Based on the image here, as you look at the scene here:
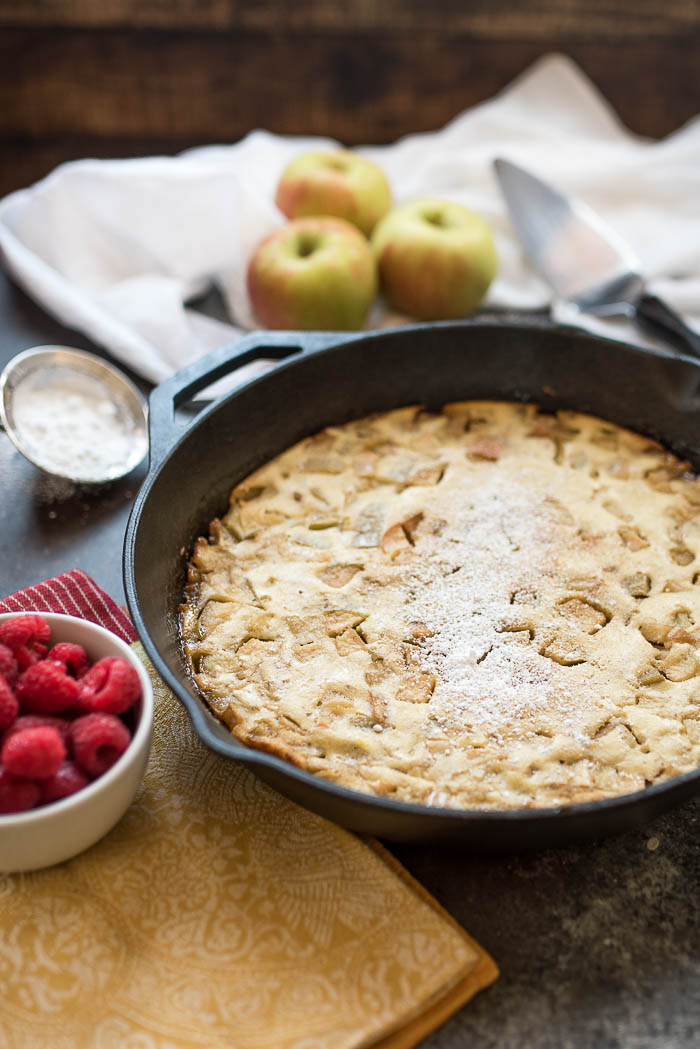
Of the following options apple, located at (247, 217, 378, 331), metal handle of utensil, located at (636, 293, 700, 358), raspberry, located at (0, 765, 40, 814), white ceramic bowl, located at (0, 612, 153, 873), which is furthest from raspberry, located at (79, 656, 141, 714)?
metal handle of utensil, located at (636, 293, 700, 358)

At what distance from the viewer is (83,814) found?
116cm

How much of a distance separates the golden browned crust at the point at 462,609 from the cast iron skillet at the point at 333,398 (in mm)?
37

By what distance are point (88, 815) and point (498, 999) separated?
1.77 feet

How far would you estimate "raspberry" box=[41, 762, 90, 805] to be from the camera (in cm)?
114

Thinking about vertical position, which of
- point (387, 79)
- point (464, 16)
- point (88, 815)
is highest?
point (464, 16)

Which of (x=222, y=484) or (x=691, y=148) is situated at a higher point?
(x=691, y=148)

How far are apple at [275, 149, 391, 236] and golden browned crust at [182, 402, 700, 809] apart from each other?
69cm

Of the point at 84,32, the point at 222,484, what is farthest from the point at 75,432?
the point at 84,32

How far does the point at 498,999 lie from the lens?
1.15 m

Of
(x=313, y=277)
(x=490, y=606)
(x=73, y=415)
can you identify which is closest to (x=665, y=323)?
(x=313, y=277)

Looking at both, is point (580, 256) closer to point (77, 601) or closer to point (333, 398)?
point (333, 398)

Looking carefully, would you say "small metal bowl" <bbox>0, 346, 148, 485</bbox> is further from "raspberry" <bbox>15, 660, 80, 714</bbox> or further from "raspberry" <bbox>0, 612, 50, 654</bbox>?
"raspberry" <bbox>15, 660, 80, 714</bbox>

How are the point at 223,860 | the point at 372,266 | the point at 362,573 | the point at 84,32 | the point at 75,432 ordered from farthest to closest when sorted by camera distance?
the point at 84,32 < the point at 372,266 < the point at 75,432 < the point at 362,573 < the point at 223,860

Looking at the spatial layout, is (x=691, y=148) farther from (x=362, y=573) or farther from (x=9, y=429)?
(x=9, y=429)
